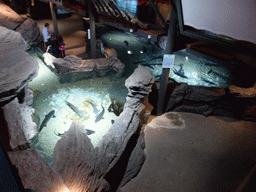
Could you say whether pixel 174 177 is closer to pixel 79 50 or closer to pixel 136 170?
pixel 136 170

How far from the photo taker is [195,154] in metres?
4.32

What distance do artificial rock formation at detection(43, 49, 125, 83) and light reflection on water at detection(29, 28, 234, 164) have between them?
14.2 inches

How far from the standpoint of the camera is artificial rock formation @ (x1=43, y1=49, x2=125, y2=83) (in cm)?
801

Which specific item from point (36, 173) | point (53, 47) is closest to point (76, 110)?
point (36, 173)

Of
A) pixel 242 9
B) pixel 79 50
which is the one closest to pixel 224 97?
pixel 242 9

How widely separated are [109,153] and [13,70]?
11.9 feet

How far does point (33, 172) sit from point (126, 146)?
A: 1877 mm

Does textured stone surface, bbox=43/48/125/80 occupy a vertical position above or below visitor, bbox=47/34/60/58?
below

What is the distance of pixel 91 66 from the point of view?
27.6 feet

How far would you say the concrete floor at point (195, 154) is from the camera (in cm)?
373

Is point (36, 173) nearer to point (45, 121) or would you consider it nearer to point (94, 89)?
point (45, 121)

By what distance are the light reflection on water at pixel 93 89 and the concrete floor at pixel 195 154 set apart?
5.80ft

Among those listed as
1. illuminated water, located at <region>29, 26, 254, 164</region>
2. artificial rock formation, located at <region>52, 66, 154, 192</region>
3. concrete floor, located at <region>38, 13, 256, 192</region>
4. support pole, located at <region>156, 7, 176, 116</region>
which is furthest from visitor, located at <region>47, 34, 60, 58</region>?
concrete floor, located at <region>38, 13, 256, 192</region>

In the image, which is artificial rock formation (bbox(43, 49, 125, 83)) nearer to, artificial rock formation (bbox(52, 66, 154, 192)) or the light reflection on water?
the light reflection on water
